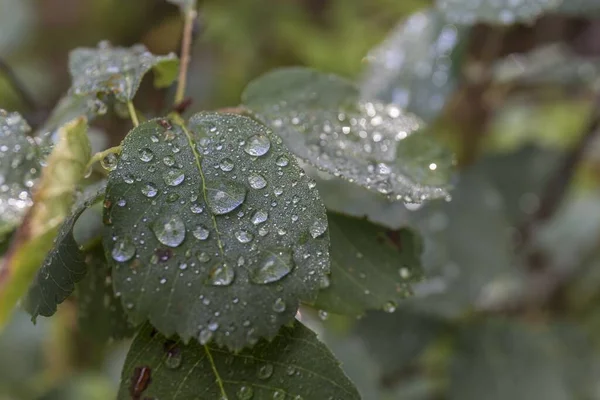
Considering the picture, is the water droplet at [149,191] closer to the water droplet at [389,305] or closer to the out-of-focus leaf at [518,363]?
the water droplet at [389,305]

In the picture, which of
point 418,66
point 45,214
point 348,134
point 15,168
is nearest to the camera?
point 45,214

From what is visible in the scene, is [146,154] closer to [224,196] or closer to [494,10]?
[224,196]

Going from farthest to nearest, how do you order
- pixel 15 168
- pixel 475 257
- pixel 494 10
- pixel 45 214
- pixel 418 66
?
pixel 475 257 < pixel 418 66 < pixel 494 10 < pixel 15 168 < pixel 45 214

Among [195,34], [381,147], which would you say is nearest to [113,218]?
[381,147]

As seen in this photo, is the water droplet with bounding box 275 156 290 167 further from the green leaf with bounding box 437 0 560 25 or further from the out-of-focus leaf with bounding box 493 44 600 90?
the out-of-focus leaf with bounding box 493 44 600 90

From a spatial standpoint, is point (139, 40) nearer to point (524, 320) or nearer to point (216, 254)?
point (524, 320)

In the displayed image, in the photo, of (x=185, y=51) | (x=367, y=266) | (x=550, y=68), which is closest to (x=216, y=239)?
(x=367, y=266)

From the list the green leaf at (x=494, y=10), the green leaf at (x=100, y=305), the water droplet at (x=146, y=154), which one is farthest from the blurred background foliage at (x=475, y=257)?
the water droplet at (x=146, y=154)
